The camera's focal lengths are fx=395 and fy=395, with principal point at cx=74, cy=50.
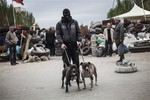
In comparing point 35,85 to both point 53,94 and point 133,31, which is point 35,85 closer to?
point 53,94

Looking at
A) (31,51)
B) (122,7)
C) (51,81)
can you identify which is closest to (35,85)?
(51,81)

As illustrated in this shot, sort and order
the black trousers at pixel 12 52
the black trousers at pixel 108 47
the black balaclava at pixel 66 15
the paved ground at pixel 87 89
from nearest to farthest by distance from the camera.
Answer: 1. the paved ground at pixel 87 89
2. the black balaclava at pixel 66 15
3. the black trousers at pixel 12 52
4. the black trousers at pixel 108 47

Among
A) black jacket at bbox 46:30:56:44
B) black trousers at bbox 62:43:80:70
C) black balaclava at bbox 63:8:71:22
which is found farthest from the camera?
black jacket at bbox 46:30:56:44

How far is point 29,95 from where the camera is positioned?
32.0ft

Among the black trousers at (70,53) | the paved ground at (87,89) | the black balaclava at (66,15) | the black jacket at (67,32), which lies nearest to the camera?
the paved ground at (87,89)

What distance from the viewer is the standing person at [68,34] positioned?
1035cm

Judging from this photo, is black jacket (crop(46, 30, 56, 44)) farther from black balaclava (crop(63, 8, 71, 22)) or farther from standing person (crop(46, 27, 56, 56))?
black balaclava (crop(63, 8, 71, 22))

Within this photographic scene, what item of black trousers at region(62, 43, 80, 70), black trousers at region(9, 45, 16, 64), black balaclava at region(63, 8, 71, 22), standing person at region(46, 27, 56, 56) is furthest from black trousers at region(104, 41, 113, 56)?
black balaclava at region(63, 8, 71, 22)

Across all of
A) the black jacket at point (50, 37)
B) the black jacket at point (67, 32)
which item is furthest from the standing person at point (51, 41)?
the black jacket at point (67, 32)

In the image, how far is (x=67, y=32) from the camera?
10.4 m

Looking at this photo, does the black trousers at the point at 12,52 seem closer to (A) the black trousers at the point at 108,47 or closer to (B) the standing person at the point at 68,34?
(A) the black trousers at the point at 108,47

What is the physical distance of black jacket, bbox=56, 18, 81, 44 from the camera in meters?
10.4

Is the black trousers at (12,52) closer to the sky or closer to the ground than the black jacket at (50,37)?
closer to the ground

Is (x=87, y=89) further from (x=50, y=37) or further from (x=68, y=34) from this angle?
(x=50, y=37)
